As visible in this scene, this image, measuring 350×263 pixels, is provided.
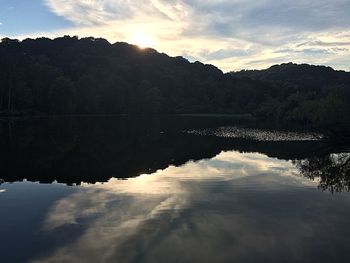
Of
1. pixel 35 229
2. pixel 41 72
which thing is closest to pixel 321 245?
pixel 35 229

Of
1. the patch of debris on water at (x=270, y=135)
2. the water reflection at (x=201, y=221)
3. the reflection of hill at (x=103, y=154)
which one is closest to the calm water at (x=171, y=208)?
the water reflection at (x=201, y=221)

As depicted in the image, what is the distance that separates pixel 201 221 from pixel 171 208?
9.92 feet

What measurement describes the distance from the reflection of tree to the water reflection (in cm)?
175

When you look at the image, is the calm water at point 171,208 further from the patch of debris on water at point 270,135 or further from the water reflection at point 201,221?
the patch of debris on water at point 270,135

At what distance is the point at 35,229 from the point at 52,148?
33.6 m

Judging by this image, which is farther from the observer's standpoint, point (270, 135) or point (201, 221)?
point (270, 135)

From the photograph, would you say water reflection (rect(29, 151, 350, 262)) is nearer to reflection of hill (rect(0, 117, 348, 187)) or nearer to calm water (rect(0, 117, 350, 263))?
calm water (rect(0, 117, 350, 263))

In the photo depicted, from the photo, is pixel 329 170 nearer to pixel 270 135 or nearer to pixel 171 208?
pixel 171 208

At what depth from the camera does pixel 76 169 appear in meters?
36.3

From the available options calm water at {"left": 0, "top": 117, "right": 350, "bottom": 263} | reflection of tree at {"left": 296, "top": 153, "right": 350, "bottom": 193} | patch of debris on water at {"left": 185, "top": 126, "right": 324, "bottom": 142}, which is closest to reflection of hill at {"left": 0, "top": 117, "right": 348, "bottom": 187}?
calm water at {"left": 0, "top": 117, "right": 350, "bottom": 263}

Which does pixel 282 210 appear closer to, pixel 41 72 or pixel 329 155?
pixel 329 155

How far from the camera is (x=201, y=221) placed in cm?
2011

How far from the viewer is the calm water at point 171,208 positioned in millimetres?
16016

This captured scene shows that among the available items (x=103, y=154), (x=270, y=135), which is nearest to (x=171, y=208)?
(x=103, y=154)
